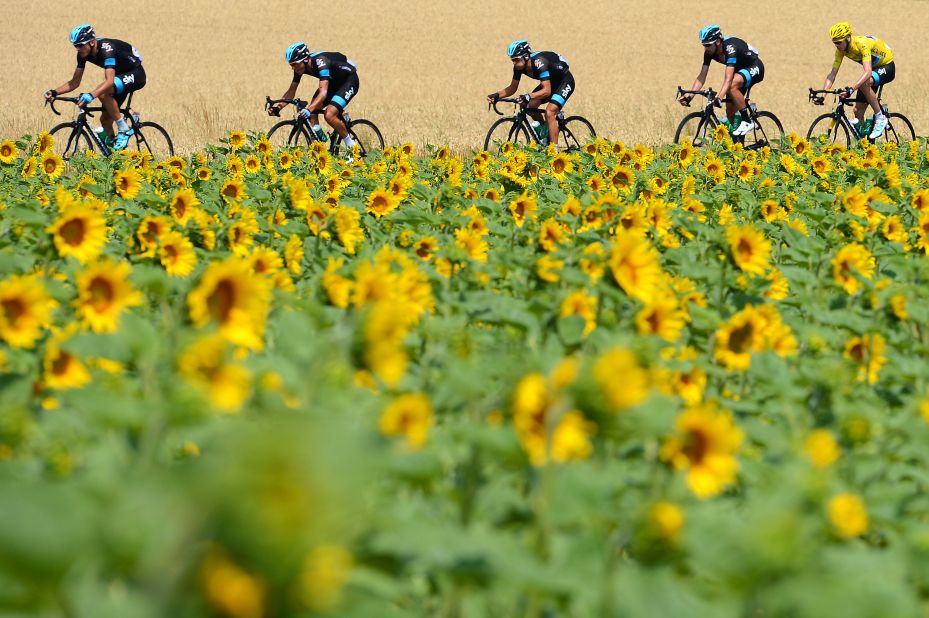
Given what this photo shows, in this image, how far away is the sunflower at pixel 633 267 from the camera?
2947mm

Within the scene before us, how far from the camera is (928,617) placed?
1847 millimetres

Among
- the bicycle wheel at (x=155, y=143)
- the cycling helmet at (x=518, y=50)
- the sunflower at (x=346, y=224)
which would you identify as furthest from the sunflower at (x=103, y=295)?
the cycling helmet at (x=518, y=50)

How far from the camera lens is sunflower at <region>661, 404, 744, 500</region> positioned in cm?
189

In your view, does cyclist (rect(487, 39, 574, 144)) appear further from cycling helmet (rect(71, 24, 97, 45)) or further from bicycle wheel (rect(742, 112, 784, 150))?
cycling helmet (rect(71, 24, 97, 45))

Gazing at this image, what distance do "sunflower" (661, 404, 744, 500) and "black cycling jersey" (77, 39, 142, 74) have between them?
10.3 metres

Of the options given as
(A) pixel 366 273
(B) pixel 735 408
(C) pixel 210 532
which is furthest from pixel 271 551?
(B) pixel 735 408

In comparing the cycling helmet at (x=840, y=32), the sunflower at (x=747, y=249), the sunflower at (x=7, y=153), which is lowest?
the sunflower at (x=747, y=249)

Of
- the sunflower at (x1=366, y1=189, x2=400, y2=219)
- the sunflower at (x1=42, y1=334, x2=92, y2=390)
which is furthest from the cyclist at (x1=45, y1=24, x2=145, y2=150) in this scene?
the sunflower at (x1=42, y1=334, x2=92, y2=390)

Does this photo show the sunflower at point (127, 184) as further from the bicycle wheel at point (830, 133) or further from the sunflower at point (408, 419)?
the bicycle wheel at point (830, 133)

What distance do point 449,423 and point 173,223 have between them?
6.63ft

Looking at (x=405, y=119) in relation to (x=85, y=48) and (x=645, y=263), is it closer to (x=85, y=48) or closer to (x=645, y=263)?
(x=85, y=48)

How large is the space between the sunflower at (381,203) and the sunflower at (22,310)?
3255mm

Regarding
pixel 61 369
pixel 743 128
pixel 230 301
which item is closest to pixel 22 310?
pixel 61 369

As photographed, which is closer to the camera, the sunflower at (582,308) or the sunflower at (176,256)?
the sunflower at (582,308)
